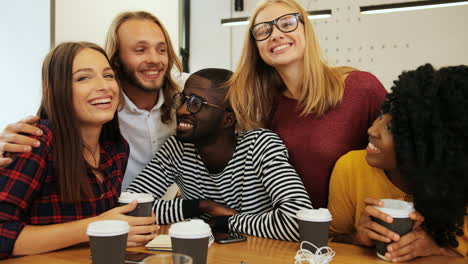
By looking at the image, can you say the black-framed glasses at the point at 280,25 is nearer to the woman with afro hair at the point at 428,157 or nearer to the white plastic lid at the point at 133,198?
the woman with afro hair at the point at 428,157

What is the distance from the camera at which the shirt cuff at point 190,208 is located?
197 centimetres

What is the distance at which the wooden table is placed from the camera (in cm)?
141

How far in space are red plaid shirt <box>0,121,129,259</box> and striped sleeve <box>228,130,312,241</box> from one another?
593 mm

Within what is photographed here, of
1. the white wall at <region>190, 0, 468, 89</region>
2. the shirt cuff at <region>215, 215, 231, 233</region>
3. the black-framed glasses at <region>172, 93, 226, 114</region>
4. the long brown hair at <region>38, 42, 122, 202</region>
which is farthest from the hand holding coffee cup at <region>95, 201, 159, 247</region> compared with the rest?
the white wall at <region>190, 0, 468, 89</region>

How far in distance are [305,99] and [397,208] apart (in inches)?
36.5

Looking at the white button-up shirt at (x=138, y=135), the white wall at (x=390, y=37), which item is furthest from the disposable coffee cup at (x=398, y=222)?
the white wall at (x=390, y=37)

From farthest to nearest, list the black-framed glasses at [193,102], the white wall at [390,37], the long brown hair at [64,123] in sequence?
the white wall at [390,37] < the black-framed glasses at [193,102] < the long brown hair at [64,123]

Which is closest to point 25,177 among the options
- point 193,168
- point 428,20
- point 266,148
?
point 193,168

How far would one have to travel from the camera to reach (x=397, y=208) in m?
1.50

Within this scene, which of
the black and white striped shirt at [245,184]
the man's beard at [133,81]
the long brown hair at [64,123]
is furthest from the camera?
the man's beard at [133,81]

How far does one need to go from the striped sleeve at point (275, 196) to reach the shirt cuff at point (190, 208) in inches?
→ 8.3

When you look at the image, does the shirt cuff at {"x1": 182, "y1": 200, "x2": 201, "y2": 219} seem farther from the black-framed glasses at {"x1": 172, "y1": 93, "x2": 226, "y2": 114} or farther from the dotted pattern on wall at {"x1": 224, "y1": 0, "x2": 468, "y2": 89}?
the dotted pattern on wall at {"x1": 224, "y1": 0, "x2": 468, "y2": 89}

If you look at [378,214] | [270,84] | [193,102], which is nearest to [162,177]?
[193,102]

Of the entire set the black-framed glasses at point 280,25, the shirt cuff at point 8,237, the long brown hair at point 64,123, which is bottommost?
the shirt cuff at point 8,237
